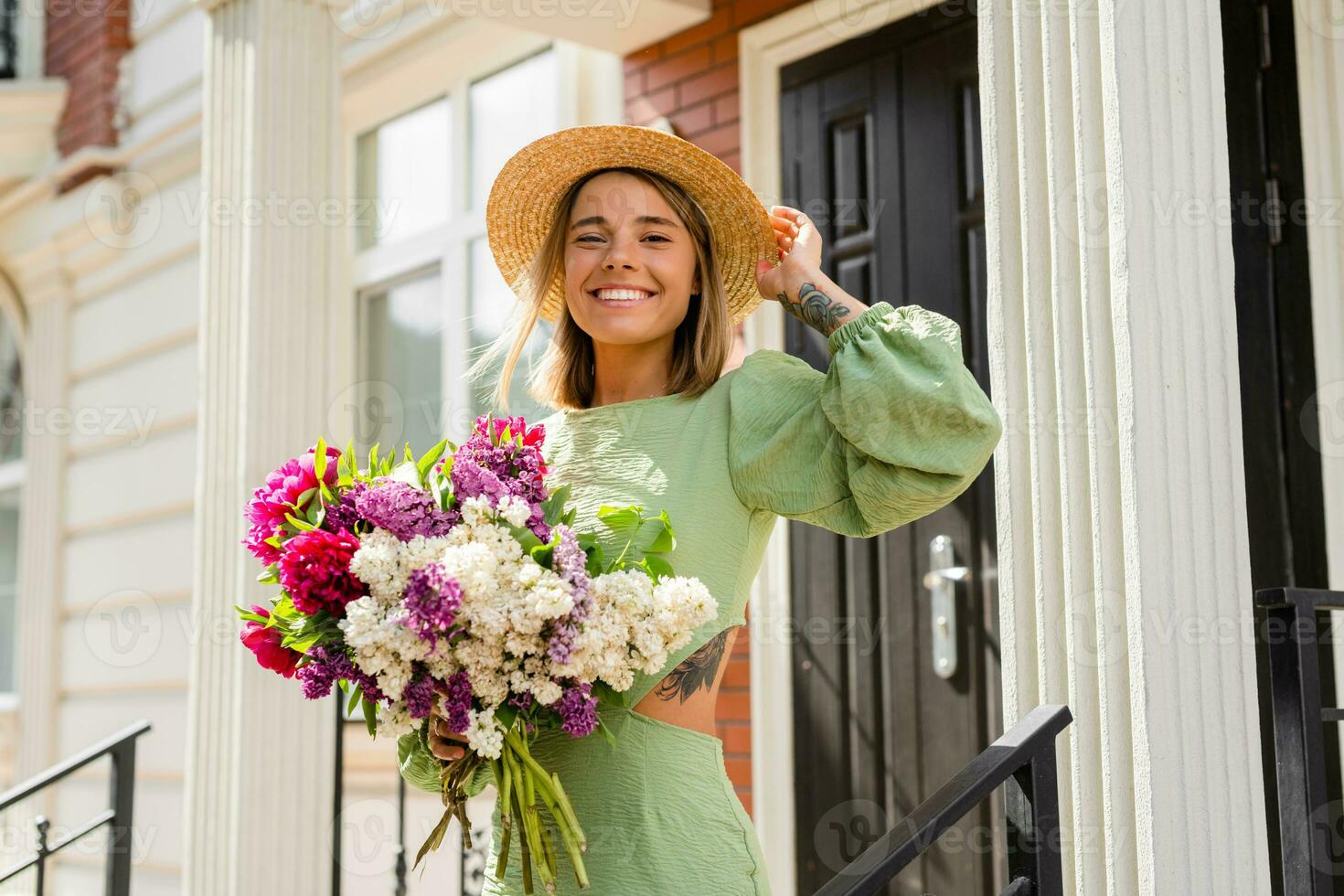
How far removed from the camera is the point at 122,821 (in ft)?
11.7

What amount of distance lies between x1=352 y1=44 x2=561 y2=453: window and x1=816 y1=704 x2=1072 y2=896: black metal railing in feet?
10.5

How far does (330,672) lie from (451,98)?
4318mm

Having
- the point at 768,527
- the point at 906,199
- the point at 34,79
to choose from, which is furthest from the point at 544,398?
the point at 34,79

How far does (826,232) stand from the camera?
14.1 ft

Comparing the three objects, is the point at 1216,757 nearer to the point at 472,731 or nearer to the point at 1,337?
the point at 472,731

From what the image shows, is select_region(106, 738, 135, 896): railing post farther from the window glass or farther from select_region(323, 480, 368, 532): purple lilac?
the window glass

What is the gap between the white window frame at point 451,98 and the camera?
5.04 metres

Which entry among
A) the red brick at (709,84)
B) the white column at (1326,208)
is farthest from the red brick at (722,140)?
the white column at (1326,208)

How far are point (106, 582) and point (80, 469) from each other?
69 centimetres

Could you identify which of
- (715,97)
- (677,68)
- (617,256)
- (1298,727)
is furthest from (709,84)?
(1298,727)

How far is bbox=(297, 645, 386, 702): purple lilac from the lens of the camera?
1.71 m

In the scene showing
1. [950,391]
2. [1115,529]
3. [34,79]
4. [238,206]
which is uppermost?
[34,79]

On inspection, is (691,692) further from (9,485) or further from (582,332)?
(9,485)

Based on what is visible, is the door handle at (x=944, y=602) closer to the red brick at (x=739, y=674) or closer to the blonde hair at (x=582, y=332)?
the red brick at (x=739, y=674)
